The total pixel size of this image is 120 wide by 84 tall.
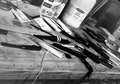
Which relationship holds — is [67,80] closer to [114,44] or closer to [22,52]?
[22,52]

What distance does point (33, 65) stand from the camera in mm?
530

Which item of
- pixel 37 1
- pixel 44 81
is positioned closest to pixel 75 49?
pixel 44 81

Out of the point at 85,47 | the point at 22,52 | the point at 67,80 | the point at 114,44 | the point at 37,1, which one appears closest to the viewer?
the point at 22,52

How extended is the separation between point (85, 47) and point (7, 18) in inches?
13.4

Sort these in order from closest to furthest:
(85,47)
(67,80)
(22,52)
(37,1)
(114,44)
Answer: (22,52)
(67,80)
(85,47)
(37,1)
(114,44)

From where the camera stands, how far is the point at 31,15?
827 mm

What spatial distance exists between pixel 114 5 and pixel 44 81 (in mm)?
738

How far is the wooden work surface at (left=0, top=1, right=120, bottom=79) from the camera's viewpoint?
1.61ft

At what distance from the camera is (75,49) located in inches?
29.5

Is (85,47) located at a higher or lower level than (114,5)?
lower

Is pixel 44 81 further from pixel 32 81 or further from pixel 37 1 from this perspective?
pixel 37 1

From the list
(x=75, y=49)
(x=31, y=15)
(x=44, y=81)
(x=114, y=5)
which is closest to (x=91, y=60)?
(x=75, y=49)

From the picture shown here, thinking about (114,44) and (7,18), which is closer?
(7,18)

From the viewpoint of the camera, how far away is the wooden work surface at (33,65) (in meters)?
0.49
